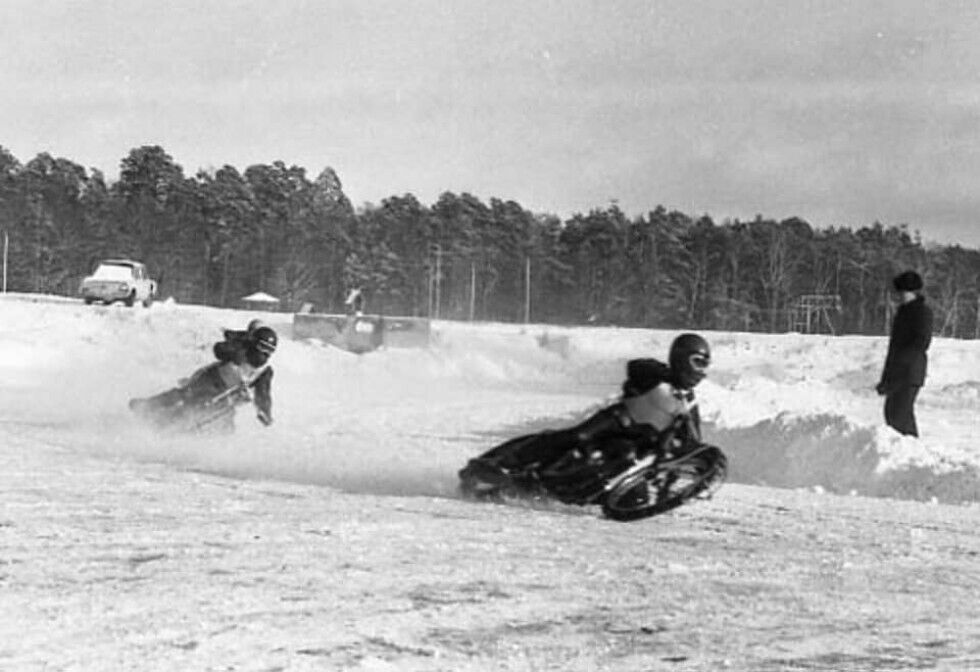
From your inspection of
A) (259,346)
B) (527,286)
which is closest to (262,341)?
(259,346)

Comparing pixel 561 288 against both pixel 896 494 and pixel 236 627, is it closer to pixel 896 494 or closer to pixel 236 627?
pixel 896 494

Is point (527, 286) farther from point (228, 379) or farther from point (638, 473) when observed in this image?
point (638, 473)

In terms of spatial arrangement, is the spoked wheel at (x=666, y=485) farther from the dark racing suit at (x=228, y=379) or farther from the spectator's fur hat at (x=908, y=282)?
the dark racing suit at (x=228, y=379)

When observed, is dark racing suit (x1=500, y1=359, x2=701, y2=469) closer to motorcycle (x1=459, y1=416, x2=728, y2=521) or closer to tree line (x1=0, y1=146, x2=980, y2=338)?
motorcycle (x1=459, y1=416, x2=728, y2=521)

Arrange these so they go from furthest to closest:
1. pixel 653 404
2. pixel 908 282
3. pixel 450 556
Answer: pixel 908 282
pixel 653 404
pixel 450 556

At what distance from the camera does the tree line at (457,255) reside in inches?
3730

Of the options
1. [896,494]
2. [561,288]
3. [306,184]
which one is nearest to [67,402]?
[896,494]

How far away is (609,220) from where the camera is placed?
104250mm

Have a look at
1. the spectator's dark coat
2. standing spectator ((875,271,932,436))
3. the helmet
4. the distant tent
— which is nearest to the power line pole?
the distant tent

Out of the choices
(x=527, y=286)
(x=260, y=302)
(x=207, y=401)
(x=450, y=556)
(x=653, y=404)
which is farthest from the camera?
(x=527, y=286)

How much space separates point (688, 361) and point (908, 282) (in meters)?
4.83

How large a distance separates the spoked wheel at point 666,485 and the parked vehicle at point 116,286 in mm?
43821

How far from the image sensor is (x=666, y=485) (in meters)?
9.84

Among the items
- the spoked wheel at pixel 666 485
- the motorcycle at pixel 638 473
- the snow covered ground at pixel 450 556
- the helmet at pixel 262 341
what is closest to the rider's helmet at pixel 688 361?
the motorcycle at pixel 638 473
